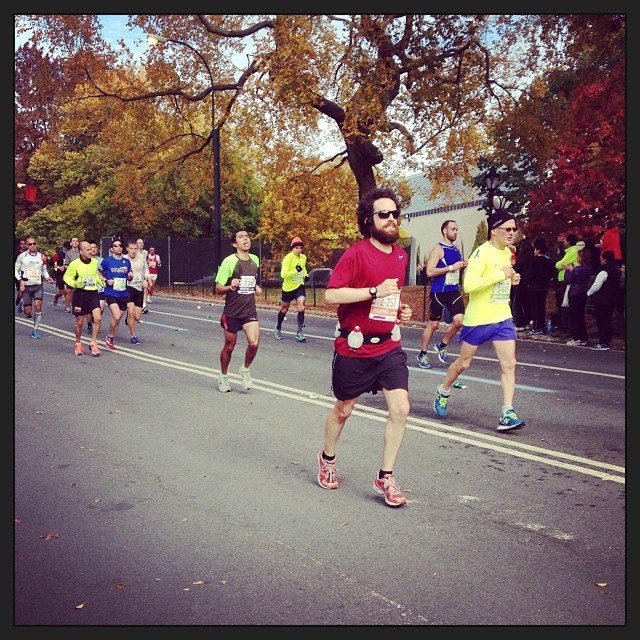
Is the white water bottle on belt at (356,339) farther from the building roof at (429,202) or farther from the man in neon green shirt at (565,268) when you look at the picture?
the building roof at (429,202)

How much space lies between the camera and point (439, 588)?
397 centimetres

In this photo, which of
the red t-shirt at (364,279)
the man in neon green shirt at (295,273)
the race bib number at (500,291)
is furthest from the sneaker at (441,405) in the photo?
the man in neon green shirt at (295,273)

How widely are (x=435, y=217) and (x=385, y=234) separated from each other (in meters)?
47.0

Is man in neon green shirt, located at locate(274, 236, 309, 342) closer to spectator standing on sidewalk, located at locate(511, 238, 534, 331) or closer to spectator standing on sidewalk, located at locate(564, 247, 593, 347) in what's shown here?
spectator standing on sidewalk, located at locate(511, 238, 534, 331)

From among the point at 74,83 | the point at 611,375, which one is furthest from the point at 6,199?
the point at 74,83

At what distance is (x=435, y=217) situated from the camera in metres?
51.3

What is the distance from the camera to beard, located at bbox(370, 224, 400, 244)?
5203 millimetres

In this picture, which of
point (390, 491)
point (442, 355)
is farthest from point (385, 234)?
point (442, 355)

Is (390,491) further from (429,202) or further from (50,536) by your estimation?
(429,202)

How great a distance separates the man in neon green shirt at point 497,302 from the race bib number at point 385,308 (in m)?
2.15

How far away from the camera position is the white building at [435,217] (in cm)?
4350

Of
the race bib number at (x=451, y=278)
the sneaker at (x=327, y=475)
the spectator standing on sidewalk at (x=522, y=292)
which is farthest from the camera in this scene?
the spectator standing on sidewalk at (x=522, y=292)

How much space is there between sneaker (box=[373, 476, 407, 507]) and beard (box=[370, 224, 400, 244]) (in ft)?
5.15

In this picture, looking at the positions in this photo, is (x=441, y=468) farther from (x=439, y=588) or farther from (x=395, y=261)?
(x=439, y=588)
